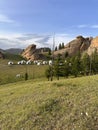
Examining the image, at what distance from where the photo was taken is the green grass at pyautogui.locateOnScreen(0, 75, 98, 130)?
35.9ft

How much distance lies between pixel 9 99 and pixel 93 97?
214 inches

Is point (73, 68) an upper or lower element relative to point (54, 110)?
upper

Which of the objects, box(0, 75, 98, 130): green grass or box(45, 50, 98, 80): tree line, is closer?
box(0, 75, 98, 130): green grass

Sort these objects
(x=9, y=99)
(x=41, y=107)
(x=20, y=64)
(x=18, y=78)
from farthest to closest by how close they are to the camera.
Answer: (x=20, y=64)
(x=18, y=78)
(x=9, y=99)
(x=41, y=107)

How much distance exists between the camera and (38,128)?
10.9m

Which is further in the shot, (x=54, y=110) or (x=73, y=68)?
(x=73, y=68)

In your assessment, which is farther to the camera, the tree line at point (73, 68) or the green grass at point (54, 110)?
the tree line at point (73, 68)

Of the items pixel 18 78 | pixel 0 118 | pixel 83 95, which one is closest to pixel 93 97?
pixel 83 95

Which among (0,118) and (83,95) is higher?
(83,95)

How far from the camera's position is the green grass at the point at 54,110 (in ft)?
35.9

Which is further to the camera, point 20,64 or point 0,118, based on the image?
point 20,64

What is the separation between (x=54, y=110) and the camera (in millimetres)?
12172

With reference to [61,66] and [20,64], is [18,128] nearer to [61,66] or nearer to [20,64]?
[61,66]

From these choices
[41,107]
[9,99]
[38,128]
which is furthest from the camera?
[9,99]
